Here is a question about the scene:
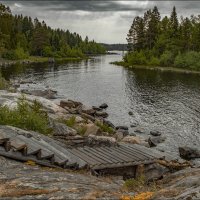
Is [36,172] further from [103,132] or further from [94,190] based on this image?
[103,132]

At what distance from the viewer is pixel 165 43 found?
4316 inches

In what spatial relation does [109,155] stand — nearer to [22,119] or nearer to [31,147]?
[31,147]

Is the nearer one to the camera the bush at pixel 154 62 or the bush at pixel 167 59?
the bush at pixel 167 59

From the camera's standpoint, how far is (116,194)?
9594 mm

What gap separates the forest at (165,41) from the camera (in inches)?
3905

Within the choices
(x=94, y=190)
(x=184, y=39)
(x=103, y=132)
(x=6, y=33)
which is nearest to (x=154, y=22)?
(x=184, y=39)

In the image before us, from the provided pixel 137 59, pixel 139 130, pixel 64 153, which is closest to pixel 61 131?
pixel 64 153

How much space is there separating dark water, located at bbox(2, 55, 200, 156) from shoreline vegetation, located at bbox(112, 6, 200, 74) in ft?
63.2

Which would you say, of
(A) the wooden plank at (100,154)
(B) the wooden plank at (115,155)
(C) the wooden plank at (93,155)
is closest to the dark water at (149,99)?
(B) the wooden plank at (115,155)

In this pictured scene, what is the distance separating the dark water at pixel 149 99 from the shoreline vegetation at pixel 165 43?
63.2ft

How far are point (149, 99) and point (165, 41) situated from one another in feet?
195

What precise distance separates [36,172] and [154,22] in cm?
11209

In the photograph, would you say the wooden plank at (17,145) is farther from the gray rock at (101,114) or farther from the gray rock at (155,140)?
the gray rock at (101,114)

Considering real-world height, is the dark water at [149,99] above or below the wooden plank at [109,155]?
below
